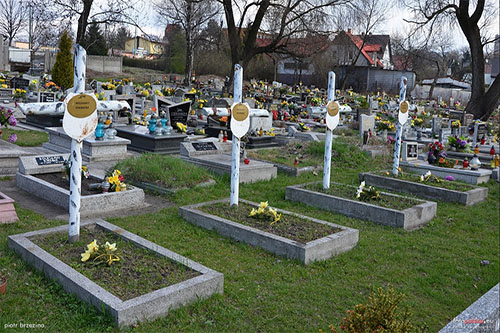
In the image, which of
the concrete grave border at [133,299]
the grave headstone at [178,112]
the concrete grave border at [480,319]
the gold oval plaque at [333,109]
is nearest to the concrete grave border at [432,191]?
the gold oval plaque at [333,109]

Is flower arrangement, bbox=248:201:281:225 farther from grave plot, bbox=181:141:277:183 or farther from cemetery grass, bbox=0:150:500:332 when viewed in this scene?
grave plot, bbox=181:141:277:183

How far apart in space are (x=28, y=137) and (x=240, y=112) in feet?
27.9

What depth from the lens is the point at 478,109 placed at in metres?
25.0

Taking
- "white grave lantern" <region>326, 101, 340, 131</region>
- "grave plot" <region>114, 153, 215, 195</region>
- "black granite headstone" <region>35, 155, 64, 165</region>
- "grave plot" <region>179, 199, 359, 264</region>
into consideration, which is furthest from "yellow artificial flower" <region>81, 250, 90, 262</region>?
"white grave lantern" <region>326, 101, 340, 131</region>

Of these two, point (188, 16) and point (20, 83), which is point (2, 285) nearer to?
point (20, 83)

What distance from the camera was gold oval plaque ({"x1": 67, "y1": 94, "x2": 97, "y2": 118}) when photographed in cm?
505

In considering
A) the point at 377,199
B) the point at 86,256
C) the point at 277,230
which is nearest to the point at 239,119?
the point at 277,230

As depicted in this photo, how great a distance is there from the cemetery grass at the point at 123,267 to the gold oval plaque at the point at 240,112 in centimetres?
253

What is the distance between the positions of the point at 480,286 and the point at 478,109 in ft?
71.9

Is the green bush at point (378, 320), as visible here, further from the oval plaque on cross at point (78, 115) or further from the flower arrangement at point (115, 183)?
the flower arrangement at point (115, 183)

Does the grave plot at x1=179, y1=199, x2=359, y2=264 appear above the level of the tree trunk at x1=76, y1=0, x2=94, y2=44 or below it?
below

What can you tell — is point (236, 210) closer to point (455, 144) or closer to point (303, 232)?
point (303, 232)

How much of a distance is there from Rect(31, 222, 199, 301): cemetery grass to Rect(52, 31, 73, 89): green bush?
62.8 feet

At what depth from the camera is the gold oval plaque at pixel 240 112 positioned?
7.05 metres
